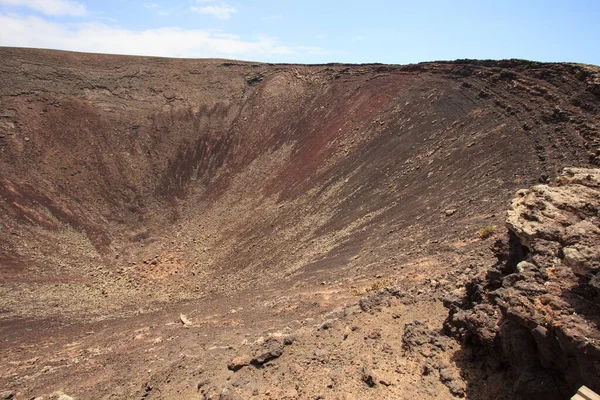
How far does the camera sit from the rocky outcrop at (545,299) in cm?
594

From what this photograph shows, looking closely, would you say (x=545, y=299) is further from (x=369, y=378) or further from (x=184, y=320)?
(x=184, y=320)

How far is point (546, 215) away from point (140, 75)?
40588 millimetres

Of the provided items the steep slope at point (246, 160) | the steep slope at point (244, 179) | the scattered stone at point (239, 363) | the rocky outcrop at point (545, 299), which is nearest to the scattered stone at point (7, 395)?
the steep slope at point (244, 179)

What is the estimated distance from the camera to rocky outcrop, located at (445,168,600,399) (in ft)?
19.5

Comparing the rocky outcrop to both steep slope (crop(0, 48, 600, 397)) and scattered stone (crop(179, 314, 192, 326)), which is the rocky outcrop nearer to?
steep slope (crop(0, 48, 600, 397))

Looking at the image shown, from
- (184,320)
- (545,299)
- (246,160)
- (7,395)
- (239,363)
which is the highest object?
(545,299)

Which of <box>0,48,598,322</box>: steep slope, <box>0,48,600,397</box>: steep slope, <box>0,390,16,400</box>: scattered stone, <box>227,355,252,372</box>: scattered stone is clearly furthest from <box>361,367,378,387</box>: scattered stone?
<box>0,390,16,400</box>: scattered stone

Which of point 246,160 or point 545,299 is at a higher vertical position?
point 545,299

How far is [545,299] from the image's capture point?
6539 mm

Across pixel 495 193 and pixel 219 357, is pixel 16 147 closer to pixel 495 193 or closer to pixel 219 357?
pixel 219 357

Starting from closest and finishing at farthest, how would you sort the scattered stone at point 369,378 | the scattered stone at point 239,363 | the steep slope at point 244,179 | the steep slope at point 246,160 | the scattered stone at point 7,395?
the scattered stone at point 369,378 < the scattered stone at point 239,363 < the scattered stone at point 7,395 < the steep slope at point 244,179 < the steep slope at point 246,160

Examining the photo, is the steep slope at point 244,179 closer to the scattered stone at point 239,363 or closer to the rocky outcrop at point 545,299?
the rocky outcrop at point 545,299

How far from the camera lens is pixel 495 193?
62.4 ft

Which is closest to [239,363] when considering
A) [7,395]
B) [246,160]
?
[7,395]
